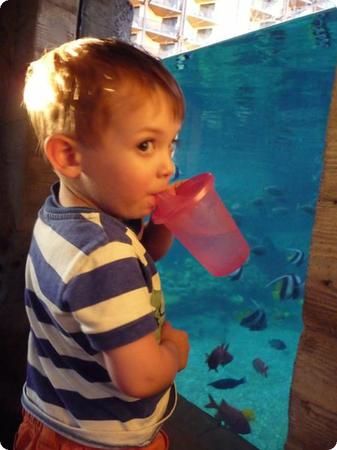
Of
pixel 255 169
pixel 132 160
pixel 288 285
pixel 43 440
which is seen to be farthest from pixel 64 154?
pixel 255 169

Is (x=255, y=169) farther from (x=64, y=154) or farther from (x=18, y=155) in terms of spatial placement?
(x=64, y=154)

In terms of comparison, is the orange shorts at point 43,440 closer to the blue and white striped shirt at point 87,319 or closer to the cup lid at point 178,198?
the blue and white striped shirt at point 87,319

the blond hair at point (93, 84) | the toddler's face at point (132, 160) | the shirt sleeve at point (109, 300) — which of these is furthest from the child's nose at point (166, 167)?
the shirt sleeve at point (109, 300)

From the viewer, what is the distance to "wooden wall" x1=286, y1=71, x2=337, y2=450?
119 cm

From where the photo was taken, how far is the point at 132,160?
1112 millimetres

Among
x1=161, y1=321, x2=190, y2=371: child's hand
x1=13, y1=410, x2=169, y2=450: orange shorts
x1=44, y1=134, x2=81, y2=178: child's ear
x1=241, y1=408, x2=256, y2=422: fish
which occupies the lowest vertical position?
x1=241, y1=408, x2=256, y2=422: fish

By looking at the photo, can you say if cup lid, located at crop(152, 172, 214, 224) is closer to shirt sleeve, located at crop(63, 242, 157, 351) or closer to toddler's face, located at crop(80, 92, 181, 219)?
toddler's face, located at crop(80, 92, 181, 219)

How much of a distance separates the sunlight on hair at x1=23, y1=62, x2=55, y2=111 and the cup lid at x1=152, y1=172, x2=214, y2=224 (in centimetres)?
41

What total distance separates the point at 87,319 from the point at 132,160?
42cm

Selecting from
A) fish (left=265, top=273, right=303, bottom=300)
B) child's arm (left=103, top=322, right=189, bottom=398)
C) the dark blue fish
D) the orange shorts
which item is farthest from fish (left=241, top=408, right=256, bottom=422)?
child's arm (left=103, top=322, right=189, bottom=398)

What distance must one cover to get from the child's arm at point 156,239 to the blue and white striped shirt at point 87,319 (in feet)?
0.85

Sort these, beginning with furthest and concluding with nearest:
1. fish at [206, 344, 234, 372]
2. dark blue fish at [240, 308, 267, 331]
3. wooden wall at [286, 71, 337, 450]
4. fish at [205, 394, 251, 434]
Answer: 1. dark blue fish at [240, 308, 267, 331]
2. fish at [205, 394, 251, 434]
3. fish at [206, 344, 234, 372]
4. wooden wall at [286, 71, 337, 450]

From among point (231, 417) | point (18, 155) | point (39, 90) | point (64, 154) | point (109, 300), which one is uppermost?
point (39, 90)

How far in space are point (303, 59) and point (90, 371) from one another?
8.67 m
